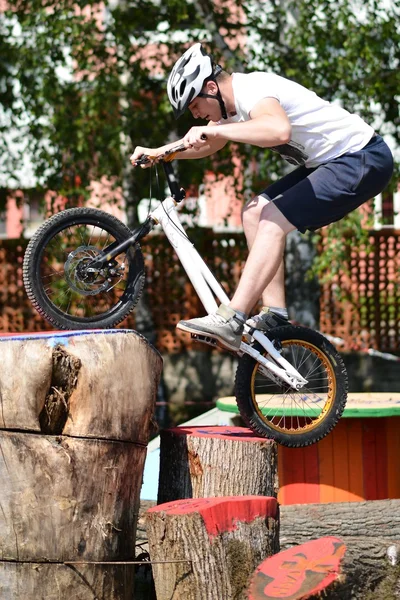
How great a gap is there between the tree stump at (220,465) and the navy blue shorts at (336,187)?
102 centimetres

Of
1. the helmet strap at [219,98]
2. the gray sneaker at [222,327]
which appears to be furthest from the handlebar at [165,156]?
the gray sneaker at [222,327]

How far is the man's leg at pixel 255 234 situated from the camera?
191 inches

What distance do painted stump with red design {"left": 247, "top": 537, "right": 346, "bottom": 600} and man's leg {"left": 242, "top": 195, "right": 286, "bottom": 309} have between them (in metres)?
1.42

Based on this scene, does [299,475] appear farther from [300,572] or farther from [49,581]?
[49,581]

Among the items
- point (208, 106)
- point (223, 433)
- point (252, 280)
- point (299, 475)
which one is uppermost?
point (208, 106)

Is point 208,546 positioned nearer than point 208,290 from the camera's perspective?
Yes

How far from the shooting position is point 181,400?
40.8 ft

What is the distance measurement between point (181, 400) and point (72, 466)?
28.3ft

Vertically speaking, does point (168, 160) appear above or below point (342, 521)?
above

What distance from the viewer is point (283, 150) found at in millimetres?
4785

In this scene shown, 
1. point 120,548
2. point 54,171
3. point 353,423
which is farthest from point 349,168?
point 54,171

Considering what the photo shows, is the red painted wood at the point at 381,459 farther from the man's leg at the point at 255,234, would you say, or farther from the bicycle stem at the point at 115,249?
the bicycle stem at the point at 115,249

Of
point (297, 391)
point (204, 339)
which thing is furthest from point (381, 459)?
point (204, 339)

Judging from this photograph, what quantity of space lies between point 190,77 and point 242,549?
2107mm
